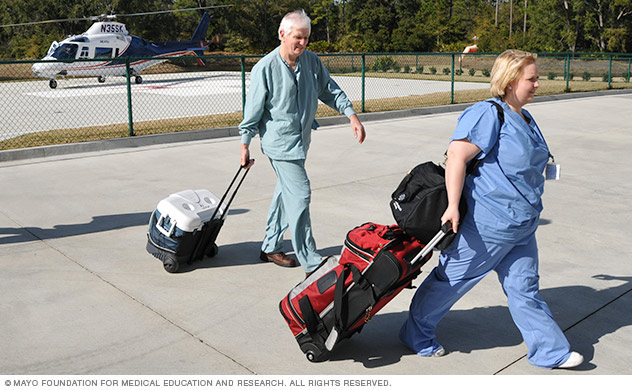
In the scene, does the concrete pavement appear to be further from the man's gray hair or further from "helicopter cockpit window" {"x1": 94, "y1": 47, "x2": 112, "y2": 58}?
"helicopter cockpit window" {"x1": 94, "y1": 47, "x2": 112, "y2": 58}

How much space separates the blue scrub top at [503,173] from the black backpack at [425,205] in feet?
0.19

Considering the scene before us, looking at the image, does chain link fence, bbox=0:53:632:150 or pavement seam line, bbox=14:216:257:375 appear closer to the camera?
pavement seam line, bbox=14:216:257:375

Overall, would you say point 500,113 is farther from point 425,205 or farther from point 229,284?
point 229,284

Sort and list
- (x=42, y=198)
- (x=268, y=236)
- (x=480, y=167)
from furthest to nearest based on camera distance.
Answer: (x=42, y=198) → (x=268, y=236) → (x=480, y=167)

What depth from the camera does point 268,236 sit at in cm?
534

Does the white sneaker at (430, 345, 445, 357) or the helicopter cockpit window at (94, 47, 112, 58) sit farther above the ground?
the helicopter cockpit window at (94, 47, 112, 58)

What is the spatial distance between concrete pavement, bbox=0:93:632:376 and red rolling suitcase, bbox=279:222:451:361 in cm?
21

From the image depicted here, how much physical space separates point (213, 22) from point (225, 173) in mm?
52633

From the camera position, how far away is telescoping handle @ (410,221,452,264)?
3324 mm

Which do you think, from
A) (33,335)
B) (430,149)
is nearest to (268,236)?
(33,335)

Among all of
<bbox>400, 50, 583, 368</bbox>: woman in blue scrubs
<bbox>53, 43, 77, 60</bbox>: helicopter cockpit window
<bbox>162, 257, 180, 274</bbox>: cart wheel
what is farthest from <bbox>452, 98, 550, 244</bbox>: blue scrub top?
<bbox>53, 43, 77, 60</bbox>: helicopter cockpit window

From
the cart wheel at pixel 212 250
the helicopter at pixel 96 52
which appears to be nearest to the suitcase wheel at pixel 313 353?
the cart wheel at pixel 212 250

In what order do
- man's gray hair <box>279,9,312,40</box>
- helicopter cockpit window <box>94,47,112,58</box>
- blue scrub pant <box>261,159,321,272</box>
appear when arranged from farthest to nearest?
helicopter cockpit window <box>94,47,112,58</box> < blue scrub pant <box>261,159,321,272</box> < man's gray hair <box>279,9,312,40</box>
